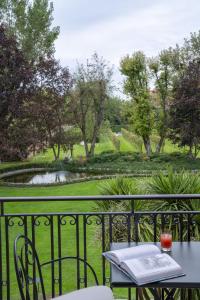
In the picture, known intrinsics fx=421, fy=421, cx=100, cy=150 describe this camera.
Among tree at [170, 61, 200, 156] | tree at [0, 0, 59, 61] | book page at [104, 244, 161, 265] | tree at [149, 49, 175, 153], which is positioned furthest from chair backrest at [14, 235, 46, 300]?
tree at [0, 0, 59, 61]

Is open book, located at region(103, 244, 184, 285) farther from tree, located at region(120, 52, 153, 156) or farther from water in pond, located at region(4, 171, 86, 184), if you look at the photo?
tree, located at region(120, 52, 153, 156)

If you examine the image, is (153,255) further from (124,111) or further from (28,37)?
(28,37)

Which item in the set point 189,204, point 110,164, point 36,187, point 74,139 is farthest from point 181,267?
point 74,139

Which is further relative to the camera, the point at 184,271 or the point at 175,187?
the point at 175,187

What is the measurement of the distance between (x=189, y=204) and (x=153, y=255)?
2380 mm

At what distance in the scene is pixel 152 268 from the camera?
2129mm

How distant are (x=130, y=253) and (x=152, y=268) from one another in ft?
0.60

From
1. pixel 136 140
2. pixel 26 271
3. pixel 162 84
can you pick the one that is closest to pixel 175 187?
pixel 26 271

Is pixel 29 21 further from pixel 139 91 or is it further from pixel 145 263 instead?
pixel 145 263

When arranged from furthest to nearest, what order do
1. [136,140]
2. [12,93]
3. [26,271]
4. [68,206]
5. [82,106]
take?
[136,140] → [82,106] → [12,93] → [68,206] → [26,271]

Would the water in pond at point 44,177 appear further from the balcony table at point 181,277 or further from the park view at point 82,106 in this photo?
the balcony table at point 181,277

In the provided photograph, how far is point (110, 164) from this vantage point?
67.6ft

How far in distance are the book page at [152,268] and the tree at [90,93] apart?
19.8 metres

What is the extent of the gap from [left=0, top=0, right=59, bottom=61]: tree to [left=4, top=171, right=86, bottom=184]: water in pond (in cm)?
686
